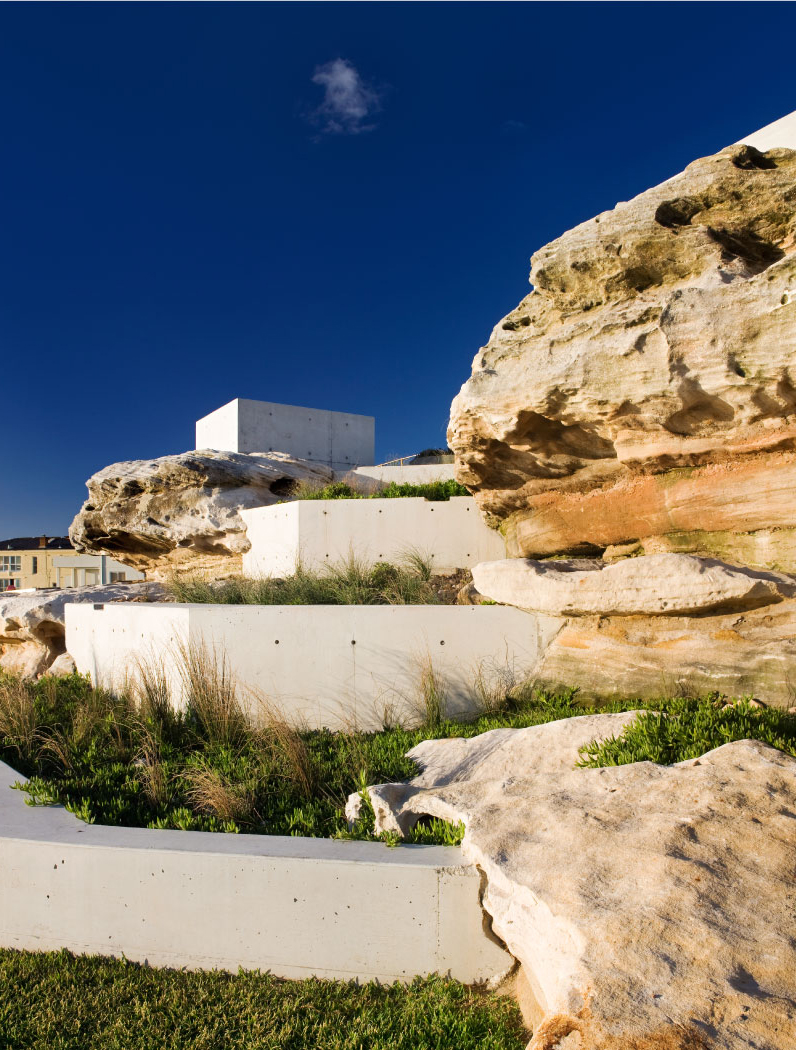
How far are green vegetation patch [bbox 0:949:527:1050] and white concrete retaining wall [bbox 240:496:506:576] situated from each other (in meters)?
6.20

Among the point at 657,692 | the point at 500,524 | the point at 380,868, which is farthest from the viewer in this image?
the point at 500,524

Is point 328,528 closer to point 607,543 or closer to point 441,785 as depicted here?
point 607,543

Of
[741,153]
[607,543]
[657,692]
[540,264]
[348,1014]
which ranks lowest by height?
[348,1014]

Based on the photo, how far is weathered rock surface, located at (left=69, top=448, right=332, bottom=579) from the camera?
11.9m

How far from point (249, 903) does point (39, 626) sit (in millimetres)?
7724

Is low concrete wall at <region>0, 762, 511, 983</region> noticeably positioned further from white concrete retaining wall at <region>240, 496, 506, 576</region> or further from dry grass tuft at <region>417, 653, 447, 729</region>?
white concrete retaining wall at <region>240, 496, 506, 576</region>

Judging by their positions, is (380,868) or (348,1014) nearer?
(348,1014)

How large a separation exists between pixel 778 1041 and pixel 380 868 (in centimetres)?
Result: 173

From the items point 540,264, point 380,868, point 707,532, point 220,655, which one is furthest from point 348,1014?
point 540,264

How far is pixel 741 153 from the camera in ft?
19.5

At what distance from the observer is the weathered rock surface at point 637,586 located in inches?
198

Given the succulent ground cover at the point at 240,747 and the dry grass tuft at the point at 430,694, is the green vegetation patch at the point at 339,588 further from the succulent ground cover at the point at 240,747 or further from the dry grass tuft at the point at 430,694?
the succulent ground cover at the point at 240,747

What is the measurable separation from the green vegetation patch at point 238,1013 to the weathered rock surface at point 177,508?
28.3ft

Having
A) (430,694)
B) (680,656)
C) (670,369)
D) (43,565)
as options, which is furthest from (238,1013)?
(43,565)
